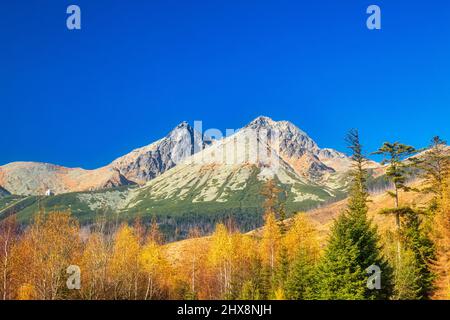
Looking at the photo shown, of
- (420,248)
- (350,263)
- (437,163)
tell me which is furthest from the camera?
(437,163)

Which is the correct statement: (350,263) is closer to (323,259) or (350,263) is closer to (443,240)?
(323,259)

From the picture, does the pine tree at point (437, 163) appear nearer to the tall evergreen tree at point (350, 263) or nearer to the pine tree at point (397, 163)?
the pine tree at point (397, 163)

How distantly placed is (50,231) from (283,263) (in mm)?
31156

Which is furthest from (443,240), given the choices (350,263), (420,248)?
(350,263)

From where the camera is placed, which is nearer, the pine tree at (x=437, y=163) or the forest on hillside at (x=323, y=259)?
the forest on hillside at (x=323, y=259)

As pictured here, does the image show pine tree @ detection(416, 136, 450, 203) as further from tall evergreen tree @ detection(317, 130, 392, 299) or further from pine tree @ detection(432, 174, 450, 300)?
tall evergreen tree @ detection(317, 130, 392, 299)

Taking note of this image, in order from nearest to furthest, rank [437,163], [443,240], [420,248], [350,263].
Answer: [350,263], [443,240], [420,248], [437,163]

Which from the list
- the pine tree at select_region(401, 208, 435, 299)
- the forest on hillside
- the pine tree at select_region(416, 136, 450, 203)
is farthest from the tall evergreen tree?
the pine tree at select_region(416, 136, 450, 203)

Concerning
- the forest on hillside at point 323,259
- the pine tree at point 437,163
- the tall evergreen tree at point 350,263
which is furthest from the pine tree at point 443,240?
the tall evergreen tree at point 350,263

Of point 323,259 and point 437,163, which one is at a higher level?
point 437,163
